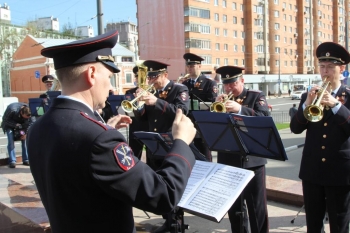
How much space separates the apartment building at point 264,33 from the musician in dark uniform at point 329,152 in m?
48.3

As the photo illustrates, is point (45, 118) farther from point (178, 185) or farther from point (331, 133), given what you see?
point (331, 133)

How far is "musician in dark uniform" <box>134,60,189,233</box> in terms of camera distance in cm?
503

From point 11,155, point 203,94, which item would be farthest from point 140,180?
point 11,155

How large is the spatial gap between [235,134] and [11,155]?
283 inches

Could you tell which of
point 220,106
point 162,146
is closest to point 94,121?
point 162,146

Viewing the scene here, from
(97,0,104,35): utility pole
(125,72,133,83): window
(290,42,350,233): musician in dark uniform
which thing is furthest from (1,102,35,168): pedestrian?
(125,72,133,83): window

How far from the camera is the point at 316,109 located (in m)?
3.54

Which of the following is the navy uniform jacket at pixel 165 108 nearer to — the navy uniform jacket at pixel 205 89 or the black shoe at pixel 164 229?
the black shoe at pixel 164 229

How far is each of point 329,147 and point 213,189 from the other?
1.59 metres

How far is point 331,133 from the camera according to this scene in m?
3.67

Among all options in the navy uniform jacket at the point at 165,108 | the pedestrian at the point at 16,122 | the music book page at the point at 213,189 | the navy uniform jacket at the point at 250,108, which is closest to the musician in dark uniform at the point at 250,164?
the navy uniform jacket at the point at 250,108

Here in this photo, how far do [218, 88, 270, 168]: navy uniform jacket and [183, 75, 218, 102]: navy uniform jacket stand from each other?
8.24ft

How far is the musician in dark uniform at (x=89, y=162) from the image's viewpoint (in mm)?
1711

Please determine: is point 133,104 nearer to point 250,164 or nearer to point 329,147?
point 250,164
